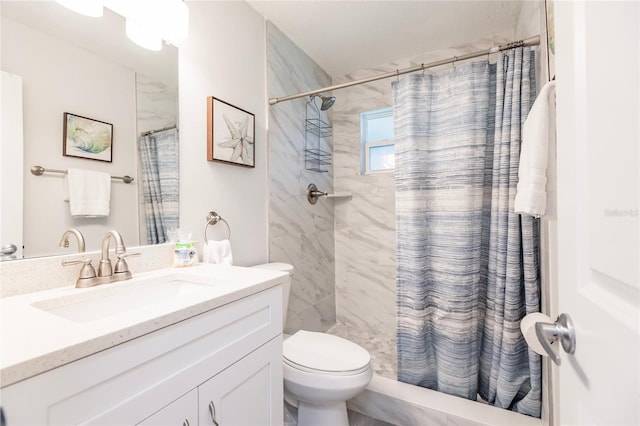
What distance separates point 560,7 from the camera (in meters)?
0.54

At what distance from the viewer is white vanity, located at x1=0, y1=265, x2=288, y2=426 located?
0.52m

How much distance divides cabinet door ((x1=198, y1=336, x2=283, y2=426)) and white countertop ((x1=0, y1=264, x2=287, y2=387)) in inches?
8.6

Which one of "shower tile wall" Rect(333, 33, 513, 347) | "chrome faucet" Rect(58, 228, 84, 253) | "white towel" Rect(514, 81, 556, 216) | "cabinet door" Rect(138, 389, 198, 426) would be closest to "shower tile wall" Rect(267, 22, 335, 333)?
"shower tile wall" Rect(333, 33, 513, 347)

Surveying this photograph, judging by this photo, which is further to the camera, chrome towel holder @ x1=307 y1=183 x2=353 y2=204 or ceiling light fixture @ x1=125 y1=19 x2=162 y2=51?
chrome towel holder @ x1=307 y1=183 x2=353 y2=204

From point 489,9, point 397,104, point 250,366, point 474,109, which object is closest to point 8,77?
point 250,366

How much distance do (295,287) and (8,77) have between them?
1745 millimetres

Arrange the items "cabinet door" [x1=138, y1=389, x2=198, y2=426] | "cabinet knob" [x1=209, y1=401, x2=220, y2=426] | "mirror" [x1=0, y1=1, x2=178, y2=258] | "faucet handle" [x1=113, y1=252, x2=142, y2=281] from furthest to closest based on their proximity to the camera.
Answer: "faucet handle" [x1=113, y1=252, x2=142, y2=281] < "mirror" [x1=0, y1=1, x2=178, y2=258] < "cabinet knob" [x1=209, y1=401, x2=220, y2=426] < "cabinet door" [x1=138, y1=389, x2=198, y2=426]

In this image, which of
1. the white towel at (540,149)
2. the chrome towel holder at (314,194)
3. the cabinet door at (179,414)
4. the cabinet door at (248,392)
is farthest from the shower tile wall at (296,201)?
the white towel at (540,149)

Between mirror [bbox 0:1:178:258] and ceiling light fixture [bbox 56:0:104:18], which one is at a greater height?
ceiling light fixture [bbox 56:0:104:18]

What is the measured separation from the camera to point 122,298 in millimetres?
980

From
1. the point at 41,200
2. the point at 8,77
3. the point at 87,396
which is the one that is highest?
the point at 8,77

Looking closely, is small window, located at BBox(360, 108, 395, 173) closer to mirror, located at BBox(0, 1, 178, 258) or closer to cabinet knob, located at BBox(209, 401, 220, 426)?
mirror, located at BBox(0, 1, 178, 258)

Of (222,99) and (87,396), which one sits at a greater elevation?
(222,99)

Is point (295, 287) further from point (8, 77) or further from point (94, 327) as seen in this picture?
point (8, 77)
